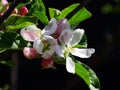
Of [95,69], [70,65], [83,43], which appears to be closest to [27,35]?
[70,65]

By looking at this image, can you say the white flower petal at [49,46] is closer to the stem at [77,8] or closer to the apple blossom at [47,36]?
the apple blossom at [47,36]

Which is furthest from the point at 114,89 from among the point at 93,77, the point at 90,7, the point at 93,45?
the point at 93,77

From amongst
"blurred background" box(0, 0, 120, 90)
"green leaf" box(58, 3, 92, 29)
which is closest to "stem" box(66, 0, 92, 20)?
"green leaf" box(58, 3, 92, 29)

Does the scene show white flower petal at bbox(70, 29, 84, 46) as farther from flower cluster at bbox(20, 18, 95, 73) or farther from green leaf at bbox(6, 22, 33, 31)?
green leaf at bbox(6, 22, 33, 31)

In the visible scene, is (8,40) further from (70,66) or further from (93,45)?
(93,45)

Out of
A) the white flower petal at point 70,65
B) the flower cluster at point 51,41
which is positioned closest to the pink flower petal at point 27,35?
the flower cluster at point 51,41

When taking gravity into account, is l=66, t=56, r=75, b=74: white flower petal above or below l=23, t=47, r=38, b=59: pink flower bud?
below

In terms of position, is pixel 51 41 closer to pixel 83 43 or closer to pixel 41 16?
pixel 41 16
